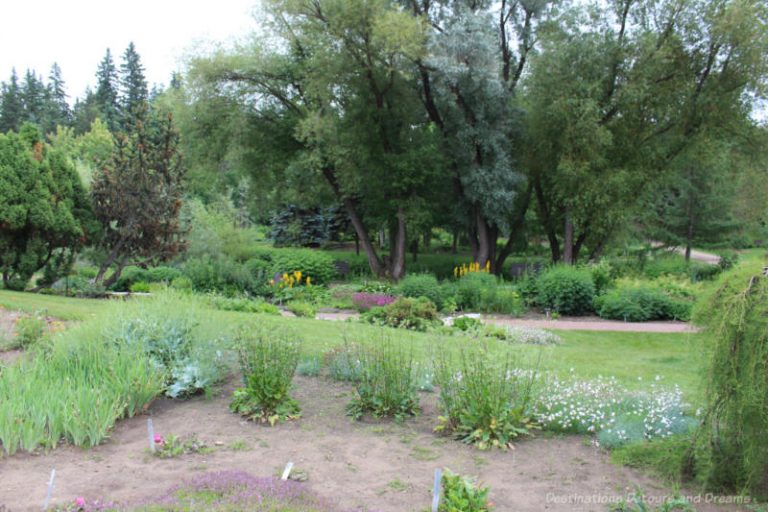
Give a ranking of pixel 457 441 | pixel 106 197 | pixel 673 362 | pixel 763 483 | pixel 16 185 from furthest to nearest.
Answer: pixel 106 197, pixel 16 185, pixel 673 362, pixel 457 441, pixel 763 483

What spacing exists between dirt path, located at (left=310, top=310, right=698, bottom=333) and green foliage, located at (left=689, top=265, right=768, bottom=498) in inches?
287

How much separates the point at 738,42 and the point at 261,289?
1465 cm

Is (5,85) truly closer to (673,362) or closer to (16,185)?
(16,185)

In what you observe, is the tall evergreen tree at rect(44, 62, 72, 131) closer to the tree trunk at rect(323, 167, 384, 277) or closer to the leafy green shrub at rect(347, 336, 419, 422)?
the tree trunk at rect(323, 167, 384, 277)

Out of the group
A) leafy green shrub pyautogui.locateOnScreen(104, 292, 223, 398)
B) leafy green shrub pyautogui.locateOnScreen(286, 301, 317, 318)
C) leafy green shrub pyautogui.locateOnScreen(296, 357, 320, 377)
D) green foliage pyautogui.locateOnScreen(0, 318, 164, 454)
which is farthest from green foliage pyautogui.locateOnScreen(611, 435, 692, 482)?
leafy green shrub pyautogui.locateOnScreen(286, 301, 317, 318)

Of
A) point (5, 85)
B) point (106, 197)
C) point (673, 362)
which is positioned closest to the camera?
point (673, 362)

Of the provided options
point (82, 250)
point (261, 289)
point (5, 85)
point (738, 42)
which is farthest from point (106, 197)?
point (5, 85)

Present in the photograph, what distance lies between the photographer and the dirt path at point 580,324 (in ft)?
36.5

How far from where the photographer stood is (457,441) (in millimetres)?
4449

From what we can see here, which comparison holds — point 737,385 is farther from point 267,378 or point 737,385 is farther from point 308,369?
point 308,369

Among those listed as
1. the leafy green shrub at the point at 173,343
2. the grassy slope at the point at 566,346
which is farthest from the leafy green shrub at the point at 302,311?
the leafy green shrub at the point at 173,343

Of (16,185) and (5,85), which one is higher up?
(5,85)

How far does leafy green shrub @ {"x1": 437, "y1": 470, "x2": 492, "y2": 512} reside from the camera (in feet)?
10.7

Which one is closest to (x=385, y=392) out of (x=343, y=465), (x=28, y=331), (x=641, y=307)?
(x=343, y=465)
